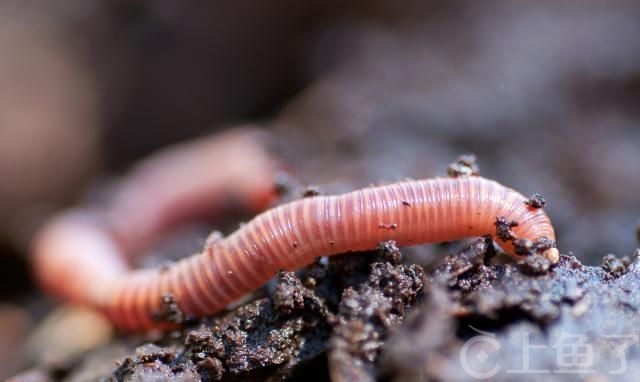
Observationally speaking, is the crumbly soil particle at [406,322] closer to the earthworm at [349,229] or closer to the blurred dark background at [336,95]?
the earthworm at [349,229]

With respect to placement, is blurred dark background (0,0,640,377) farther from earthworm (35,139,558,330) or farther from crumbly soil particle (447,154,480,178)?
earthworm (35,139,558,330)

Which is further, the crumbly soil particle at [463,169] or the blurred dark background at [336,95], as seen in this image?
the blurred dark background at [336,95]

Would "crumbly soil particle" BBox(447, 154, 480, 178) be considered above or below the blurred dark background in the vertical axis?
below

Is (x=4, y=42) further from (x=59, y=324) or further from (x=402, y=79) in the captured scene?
(x=402, y=79)

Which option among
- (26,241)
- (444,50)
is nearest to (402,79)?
(444,50)

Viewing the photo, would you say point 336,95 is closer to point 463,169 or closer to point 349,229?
point 463,169

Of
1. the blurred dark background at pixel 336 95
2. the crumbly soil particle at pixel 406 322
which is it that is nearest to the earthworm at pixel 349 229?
the crumbly soil particle at pixel 406 322

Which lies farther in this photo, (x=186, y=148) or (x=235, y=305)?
(x=186, y=148)

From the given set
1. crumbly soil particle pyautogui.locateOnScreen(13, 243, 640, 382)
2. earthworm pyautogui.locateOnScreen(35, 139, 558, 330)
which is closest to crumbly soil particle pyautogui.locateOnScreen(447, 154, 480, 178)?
earthworm pyautogui.locateOnScreen(35, 139, 558, 330)
